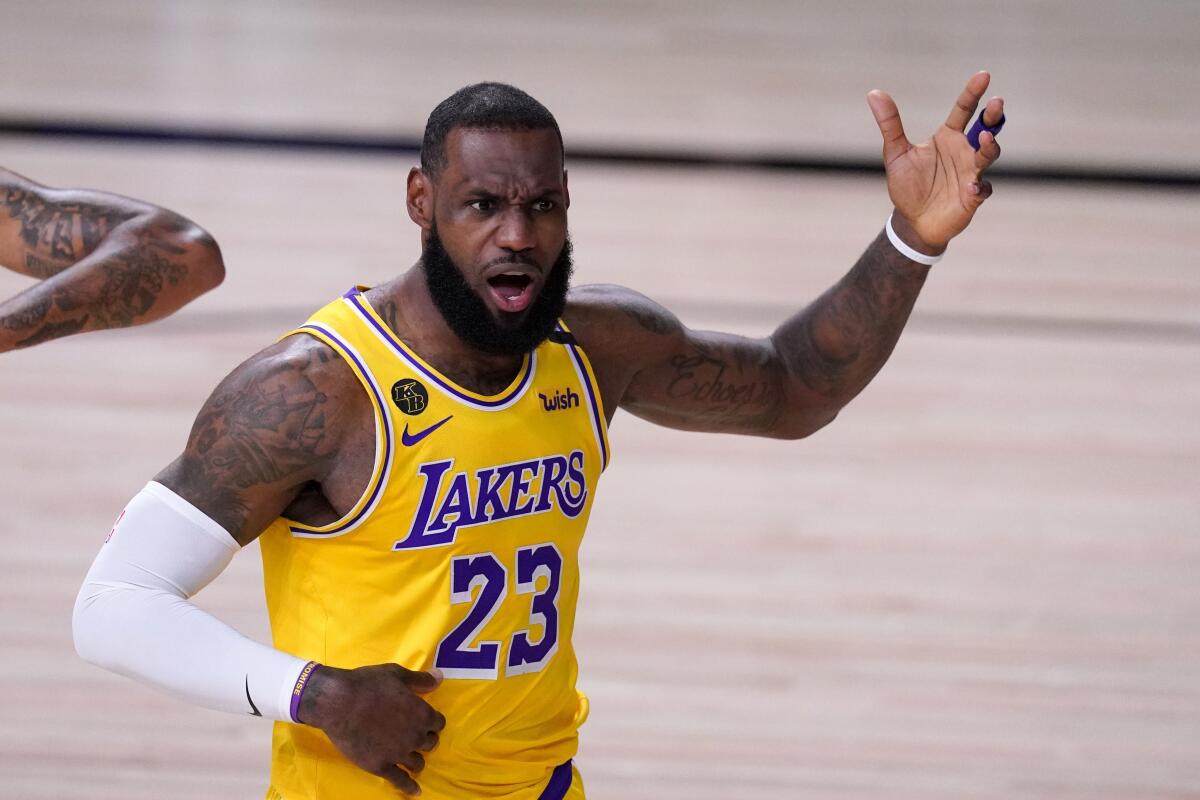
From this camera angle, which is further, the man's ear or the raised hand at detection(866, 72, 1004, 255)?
the raised hand at detection(866, 72, 1004, 255)

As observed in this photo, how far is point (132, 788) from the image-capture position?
382 cm

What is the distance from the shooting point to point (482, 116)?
2252 mm

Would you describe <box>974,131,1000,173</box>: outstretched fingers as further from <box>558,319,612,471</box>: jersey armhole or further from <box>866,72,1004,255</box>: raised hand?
<box>558,319,612,471</box>: jersey armhole

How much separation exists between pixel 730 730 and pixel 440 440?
2.08 meters

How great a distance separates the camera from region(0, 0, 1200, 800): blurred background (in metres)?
4.13

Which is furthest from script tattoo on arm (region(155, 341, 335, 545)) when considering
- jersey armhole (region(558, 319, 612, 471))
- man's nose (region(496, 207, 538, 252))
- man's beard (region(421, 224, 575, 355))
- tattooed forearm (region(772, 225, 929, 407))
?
tattooed forearm (region(772, 225, 929, 407))

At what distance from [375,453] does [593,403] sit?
1.35 ft

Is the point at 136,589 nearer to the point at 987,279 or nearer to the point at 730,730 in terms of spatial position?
the point at 730,730

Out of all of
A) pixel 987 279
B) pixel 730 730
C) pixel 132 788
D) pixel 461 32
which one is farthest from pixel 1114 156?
pixel 132 788

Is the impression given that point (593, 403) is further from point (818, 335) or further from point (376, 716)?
point (376, 716)

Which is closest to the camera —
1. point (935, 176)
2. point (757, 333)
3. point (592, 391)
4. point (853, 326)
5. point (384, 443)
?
point (384, 443)

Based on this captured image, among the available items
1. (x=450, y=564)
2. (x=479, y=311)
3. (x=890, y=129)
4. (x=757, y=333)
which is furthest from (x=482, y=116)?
(x=757, y=333)

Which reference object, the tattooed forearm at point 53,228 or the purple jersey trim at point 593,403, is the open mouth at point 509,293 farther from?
the tattooed forearm at point 53,228

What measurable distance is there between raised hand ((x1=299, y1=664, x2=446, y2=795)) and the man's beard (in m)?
0.49
